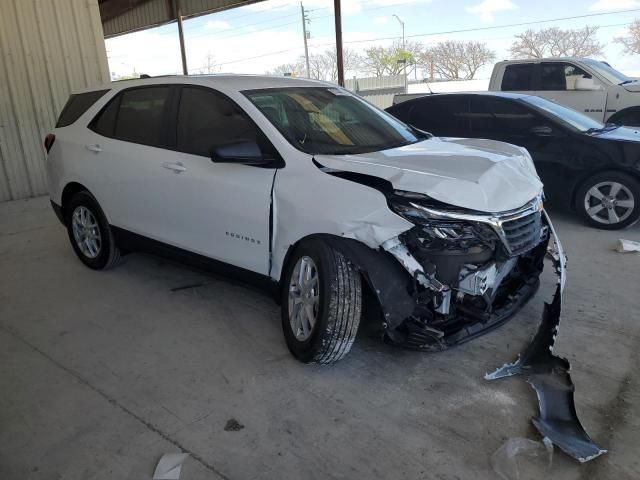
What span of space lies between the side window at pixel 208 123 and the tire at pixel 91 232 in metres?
1.30

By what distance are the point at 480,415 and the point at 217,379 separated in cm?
146

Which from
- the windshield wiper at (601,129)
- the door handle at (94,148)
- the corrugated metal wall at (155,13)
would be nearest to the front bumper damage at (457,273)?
the door handle at (94,148)

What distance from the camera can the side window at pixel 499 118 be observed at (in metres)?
6.14

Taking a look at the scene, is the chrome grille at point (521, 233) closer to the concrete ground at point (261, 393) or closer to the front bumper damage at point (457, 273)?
the front bumper damage at point (457, 273)

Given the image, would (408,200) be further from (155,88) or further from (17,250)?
(17,250)

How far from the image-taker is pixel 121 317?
155 inches

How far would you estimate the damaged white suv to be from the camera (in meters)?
2.78

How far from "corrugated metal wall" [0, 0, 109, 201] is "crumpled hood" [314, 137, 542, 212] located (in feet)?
23.6

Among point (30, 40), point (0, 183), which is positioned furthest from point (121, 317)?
point (30, 40)

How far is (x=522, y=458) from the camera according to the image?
2.35 metres

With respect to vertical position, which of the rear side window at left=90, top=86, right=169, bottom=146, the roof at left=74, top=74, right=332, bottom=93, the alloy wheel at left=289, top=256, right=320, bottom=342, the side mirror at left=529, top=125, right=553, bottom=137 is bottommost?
the alloy wheel at left=289, top=256, right=320, bottom=342

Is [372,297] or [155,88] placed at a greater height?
[155,88]

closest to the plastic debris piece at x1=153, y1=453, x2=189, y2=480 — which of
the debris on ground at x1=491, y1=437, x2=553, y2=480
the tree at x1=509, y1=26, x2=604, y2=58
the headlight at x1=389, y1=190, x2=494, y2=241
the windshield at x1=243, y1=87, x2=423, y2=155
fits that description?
the debris on ground at x1=491, y1=437, x2=553, y2=480

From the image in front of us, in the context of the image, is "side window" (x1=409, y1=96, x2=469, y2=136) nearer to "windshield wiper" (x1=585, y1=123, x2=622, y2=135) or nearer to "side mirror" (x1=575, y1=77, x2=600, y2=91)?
"windshield wiper" (x1=585, y1=123, x2=622, y2=135)
